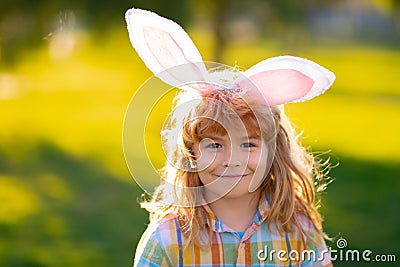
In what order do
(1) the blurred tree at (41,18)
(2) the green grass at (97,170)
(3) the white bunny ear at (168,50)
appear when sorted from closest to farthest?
(3) the white bunny ear at (168,50)
(2) the green grass at (97,170)
(1) the blurred tree at (41,18)

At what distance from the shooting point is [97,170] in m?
7.71

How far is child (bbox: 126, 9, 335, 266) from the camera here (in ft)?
8.16

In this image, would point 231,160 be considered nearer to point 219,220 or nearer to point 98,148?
point 219,220

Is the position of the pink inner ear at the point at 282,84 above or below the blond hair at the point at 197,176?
above

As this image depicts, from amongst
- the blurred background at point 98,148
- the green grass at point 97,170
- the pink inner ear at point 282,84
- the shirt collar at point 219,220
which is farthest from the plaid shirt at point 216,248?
the green grass at point 97,170

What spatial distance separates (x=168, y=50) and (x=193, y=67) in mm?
81

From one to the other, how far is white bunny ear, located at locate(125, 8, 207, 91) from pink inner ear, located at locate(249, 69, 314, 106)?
0.16 m

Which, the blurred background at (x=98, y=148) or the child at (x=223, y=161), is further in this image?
the blurred background at (x=98, y=148)

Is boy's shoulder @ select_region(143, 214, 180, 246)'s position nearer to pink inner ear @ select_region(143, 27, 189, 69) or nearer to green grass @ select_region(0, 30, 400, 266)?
pink inner ear @ select_region(143, 27, 189, 69)

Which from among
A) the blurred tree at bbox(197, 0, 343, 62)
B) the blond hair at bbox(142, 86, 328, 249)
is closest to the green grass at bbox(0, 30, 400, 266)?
the blurred tree at bbox(197, 0, 343, 62)

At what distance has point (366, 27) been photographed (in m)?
38.0

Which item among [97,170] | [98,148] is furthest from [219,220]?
[98,148]

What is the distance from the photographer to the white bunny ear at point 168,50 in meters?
2.48

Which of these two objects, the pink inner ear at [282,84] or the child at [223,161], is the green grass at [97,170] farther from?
the pink inner ear at [282,84]
